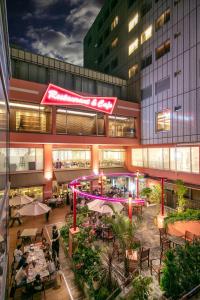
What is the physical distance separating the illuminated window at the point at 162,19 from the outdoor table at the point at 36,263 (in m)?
26.7

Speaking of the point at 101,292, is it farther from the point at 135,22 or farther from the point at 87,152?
the point at 135,22

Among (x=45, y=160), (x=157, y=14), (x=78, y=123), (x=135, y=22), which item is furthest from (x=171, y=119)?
A: (x=135, y=22)

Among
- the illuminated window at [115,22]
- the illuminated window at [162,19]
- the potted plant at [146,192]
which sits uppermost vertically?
the illuminated window at [115,22]

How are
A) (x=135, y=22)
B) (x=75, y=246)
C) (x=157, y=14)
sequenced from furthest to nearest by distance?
(x=135, y=22) → (x=157, y=14) → (x=75, y=246)

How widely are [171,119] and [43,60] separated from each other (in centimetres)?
1766

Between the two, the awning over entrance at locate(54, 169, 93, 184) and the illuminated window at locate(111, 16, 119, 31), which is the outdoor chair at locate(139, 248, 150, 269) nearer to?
the awning over entrance at locate(54, 169, 93, 184)

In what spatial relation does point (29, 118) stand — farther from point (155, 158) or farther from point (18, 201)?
point (155, 158)

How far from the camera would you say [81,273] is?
9.12m

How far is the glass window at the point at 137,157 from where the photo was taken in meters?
26.7

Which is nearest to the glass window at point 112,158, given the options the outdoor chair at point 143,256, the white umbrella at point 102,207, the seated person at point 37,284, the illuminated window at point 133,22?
the white umbrella at point 102,207

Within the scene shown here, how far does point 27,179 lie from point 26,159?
7.63 ft

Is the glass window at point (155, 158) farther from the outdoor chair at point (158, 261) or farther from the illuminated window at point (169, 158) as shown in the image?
the outdoor chair at point (158, 261)

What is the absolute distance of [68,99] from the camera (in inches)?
750

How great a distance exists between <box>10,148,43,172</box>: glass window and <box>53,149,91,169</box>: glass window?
7.45ft
